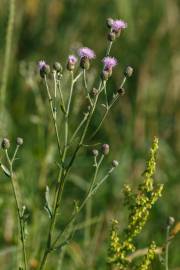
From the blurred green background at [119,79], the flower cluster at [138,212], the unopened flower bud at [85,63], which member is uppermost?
the blurred green background at [119,79]

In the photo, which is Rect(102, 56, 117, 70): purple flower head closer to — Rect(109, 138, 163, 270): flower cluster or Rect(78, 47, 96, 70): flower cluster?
Rect(78, 47, 96, 70): flower cluster

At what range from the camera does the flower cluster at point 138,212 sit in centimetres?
168

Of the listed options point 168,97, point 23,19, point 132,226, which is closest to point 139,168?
point 168,97

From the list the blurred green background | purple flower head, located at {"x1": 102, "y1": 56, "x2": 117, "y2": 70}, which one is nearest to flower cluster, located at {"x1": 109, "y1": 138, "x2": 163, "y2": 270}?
purple flower head, located at {"x1": 102, "y1": 56, "x2": 117, "y2": 70}

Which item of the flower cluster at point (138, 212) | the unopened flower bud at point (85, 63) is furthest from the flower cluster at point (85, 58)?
the flower cluster at point (138, 212)

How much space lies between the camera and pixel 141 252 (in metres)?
2.38

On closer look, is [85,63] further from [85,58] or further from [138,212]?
[138,212]

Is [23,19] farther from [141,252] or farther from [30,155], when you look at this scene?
[141,252]

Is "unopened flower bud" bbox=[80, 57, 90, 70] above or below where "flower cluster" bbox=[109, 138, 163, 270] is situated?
above

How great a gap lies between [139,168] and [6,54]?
76.2 inches

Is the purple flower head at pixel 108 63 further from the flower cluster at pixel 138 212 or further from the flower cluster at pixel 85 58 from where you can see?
the flower cluster at pixel 138 212

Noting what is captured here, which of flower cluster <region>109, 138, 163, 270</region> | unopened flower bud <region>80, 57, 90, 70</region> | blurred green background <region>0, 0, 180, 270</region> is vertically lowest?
flower cluster <region>109, 138, 163, 270</region>

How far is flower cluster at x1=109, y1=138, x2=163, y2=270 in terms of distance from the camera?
1677mm

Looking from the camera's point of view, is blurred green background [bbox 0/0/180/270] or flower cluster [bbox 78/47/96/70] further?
blurred green background [bbox 0/0/180/270]
